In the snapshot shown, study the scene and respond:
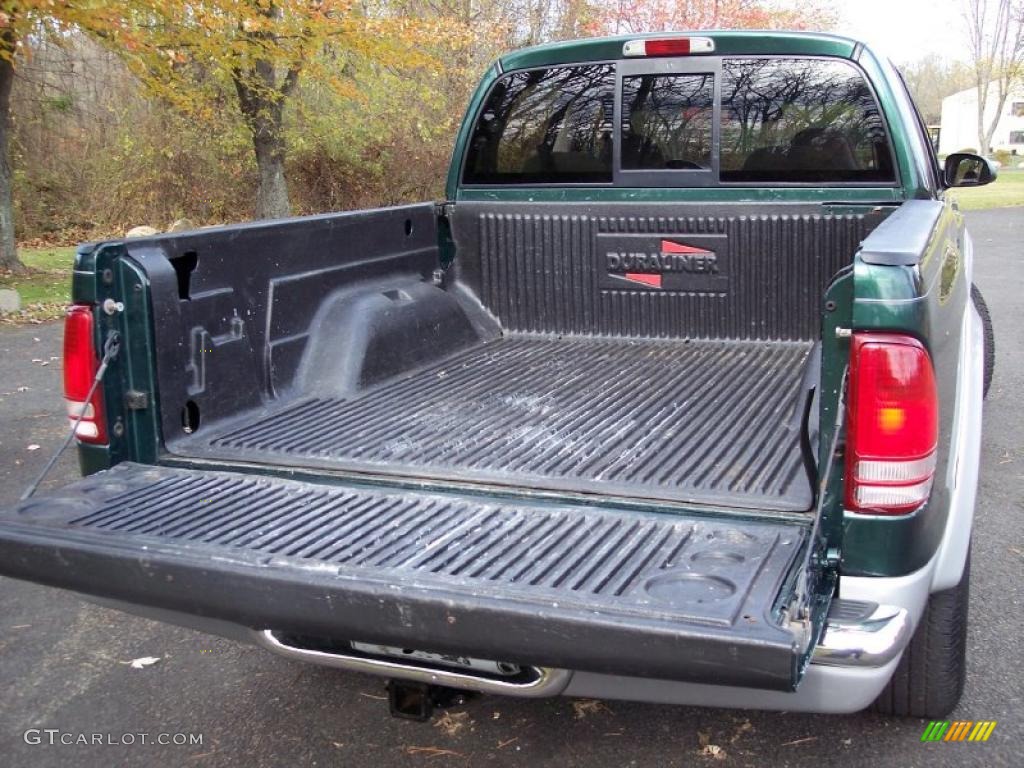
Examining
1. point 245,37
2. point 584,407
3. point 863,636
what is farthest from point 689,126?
point 245,37

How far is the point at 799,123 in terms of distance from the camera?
417 centimetres

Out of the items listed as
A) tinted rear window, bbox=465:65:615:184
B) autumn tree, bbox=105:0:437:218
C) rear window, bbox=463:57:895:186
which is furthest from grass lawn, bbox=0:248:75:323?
rear window, bbox=463:57:895:186

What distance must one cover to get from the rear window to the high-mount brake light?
80mm

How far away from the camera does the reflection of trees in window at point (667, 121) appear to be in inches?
168

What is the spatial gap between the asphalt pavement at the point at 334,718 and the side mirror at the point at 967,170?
1766mm

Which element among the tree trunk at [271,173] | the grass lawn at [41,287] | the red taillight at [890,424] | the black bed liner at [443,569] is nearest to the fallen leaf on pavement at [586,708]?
the black bed liner at [443,569]

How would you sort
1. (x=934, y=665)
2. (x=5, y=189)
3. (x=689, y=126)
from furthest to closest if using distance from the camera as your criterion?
1. (x=5, y=189)
2. (x=689, y=126)
3. (x=934, y=665)

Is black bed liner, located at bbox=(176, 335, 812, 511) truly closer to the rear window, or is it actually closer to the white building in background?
the rear window

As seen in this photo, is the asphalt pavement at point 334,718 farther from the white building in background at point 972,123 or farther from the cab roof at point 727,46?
the white building in background at point 972,123

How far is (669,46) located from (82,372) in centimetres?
275

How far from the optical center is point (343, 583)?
204 cm

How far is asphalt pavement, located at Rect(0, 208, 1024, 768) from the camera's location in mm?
2799

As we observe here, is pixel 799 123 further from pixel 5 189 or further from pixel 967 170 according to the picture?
pixel 5 189

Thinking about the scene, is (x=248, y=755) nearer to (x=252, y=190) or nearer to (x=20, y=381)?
(x=20, y=381)
